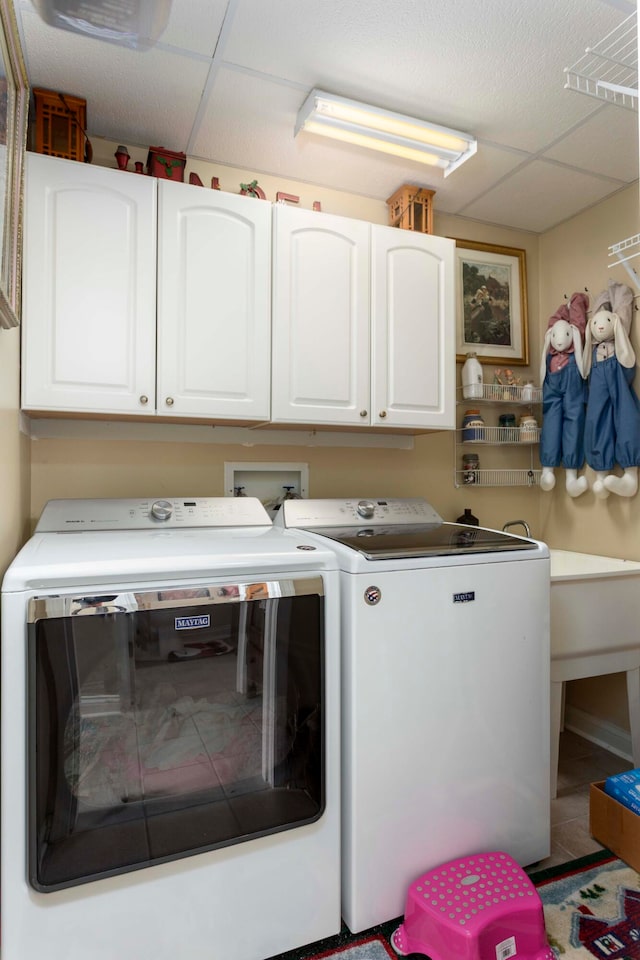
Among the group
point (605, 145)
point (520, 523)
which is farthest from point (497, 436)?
point (605, 145)

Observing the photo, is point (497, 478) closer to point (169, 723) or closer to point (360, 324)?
point (360, 324)

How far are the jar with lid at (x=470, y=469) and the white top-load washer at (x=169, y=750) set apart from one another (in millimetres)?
1423

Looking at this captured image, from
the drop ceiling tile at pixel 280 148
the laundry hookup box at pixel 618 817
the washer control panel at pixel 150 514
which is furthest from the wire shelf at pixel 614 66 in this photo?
the laundry hookup box at pixel 618 817

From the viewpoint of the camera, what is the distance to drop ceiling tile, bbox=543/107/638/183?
75.8 inches

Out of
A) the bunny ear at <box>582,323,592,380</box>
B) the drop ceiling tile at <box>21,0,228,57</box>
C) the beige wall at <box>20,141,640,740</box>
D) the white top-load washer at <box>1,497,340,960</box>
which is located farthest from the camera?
the bunny ear at <box>582,323,592,380</box>

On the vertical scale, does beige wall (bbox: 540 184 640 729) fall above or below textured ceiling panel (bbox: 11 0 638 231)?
below

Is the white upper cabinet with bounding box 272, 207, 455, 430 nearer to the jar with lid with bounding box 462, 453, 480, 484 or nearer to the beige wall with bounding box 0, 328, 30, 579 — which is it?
the jar with lid with bounding box 462, 453, 480, 484

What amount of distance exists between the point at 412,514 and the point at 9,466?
146 cm

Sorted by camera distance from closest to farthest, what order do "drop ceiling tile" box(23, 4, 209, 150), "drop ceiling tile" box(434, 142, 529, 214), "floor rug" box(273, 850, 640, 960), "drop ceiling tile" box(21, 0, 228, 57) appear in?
"floor rug" box(273, 850, 640, 960) → "drop ceiling tile" box(21, 0, 228, 57) → "drop ceiling tile" box(23, 4, 209, 150) → "drop ceiling tile" box(434, 142, 529, 214)

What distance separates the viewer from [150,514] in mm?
1840

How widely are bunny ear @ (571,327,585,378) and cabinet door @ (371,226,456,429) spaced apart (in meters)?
0.66

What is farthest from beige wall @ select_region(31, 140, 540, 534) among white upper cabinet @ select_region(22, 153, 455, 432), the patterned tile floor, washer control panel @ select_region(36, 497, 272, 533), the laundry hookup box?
the laundry hookup box

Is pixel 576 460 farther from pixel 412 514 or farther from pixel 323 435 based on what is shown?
pixel 323 435

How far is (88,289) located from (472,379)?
5.58 feet
